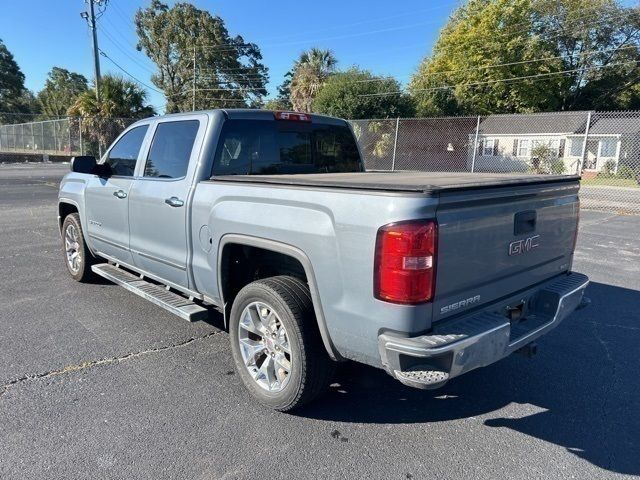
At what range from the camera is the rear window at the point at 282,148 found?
12.7ft

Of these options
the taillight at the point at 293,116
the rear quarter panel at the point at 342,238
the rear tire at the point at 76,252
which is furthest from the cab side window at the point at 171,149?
the rear tire at the point at 76,252

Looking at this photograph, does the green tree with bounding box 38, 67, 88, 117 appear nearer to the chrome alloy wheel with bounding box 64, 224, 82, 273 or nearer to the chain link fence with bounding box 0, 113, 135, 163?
the chain link fence with bounding box 0, 113, 135, 163

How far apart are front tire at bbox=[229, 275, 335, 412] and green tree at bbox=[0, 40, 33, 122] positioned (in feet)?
243

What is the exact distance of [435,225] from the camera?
2371 mm

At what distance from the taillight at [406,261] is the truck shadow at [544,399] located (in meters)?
1.13

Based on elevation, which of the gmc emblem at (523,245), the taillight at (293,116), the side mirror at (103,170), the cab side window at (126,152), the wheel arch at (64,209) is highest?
the taillight at (293,116)

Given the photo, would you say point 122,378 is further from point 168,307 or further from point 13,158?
point 13,158

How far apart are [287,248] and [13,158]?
125 feet

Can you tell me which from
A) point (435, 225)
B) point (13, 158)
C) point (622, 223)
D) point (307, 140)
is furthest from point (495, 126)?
point (13, 158)

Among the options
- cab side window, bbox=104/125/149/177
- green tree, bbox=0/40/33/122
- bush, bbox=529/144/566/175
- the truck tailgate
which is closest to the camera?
the truck tailgate

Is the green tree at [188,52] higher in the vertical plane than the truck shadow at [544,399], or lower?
higher

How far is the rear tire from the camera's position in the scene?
18.4 ft

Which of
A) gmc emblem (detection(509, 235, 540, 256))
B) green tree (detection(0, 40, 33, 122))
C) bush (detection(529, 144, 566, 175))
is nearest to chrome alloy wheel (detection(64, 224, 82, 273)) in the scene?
gmc emblem (detection(509, 235, 540, 256))

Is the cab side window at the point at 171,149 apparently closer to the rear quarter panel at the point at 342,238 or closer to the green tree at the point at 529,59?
the rear quarter panel at the point at 342,238
